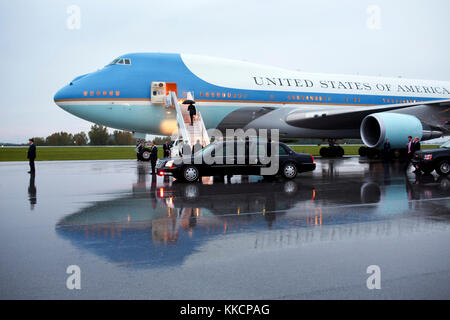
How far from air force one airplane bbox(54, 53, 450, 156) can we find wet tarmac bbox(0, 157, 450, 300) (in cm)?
1061

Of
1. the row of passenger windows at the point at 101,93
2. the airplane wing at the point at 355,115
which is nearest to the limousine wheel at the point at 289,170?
the airplane wing at the point at 355,115

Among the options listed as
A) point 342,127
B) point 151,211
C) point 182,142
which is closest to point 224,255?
point 151,211

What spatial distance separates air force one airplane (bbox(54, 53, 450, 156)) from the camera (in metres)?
20.3

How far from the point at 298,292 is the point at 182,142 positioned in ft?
51.8

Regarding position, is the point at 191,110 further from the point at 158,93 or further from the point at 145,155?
the point at 145,155

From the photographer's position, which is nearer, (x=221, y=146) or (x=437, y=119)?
(x=221, y=146)

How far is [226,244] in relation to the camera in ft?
18.3

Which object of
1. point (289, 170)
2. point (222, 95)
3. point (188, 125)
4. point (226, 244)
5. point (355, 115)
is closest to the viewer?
point (226, 244)

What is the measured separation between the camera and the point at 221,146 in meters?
13.3

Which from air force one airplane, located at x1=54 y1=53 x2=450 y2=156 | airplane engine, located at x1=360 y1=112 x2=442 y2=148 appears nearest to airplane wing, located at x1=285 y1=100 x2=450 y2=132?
air force one airplane, located at x1=54 y1=53 x2=450 y2=156

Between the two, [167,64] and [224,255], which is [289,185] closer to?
[224,255]

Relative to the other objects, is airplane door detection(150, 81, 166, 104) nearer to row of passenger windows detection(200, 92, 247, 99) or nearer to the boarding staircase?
the boarding staircase

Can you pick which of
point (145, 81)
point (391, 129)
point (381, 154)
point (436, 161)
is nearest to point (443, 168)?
point (436, 161)

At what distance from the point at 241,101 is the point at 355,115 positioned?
20.4 ft
